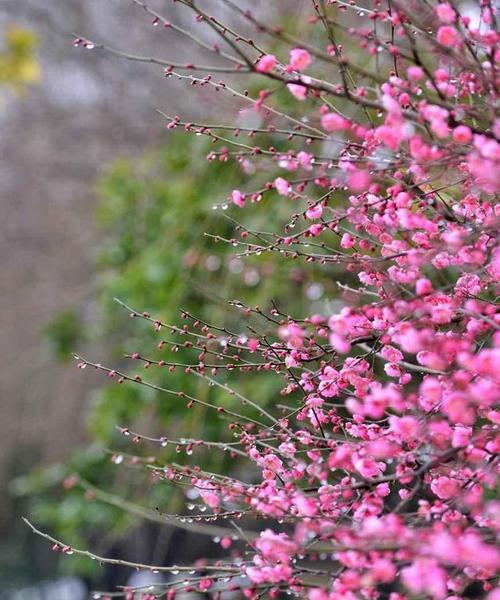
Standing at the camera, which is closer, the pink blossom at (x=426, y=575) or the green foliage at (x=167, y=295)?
the pink blossom at (x=426, y=575)

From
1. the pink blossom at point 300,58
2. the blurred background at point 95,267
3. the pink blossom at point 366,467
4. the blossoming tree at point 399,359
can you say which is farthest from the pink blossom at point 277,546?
the blurred background at point 95,267

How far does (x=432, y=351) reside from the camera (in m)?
1.01

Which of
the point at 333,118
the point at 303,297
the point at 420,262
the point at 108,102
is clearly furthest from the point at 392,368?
the point at 108,102

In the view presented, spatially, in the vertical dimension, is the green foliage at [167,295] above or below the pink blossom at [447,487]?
below

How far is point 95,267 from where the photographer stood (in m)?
5.95

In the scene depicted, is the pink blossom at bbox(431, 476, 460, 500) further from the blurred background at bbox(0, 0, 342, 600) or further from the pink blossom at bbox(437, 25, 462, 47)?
the blurred background at bbox(0, 0, 342, 600)

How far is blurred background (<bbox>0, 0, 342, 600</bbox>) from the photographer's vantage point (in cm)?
350

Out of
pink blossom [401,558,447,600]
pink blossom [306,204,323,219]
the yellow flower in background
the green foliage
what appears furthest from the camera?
the yellow flower in background

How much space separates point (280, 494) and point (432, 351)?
12.3 inches

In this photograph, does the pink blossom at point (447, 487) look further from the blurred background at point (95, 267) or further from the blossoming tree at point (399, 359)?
the blurred background at point (95, 267)

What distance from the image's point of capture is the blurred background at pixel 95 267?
3502 mm

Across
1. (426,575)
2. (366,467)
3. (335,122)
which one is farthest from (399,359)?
(426,575)

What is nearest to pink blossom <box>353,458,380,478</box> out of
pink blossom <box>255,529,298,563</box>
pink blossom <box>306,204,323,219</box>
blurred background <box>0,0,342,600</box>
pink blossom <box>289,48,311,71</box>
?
pink blossom <box>255,529,298,563</box>

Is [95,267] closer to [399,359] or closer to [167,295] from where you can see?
[167,295]
